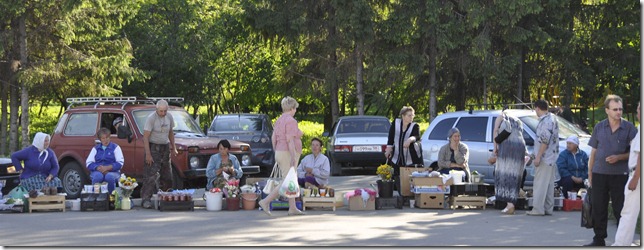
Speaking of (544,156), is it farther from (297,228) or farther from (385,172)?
(297,228)

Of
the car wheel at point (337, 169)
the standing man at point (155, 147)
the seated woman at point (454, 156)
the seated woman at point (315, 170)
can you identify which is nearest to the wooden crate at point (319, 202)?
the seated woman at point (315, 170)

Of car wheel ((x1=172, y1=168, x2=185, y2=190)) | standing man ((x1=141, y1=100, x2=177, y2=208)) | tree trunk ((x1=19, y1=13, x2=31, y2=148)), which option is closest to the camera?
standing man ((x1=141, y1=100, x2=177, y2=208))

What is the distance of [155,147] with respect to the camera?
17312mm

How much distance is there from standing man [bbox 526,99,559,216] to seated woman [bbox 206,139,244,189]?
5035mm

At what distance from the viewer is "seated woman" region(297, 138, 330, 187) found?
57.7 feet

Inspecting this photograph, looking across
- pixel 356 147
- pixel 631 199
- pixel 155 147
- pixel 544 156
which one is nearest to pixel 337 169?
pixel 356 147

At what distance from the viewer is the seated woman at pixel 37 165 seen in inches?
679

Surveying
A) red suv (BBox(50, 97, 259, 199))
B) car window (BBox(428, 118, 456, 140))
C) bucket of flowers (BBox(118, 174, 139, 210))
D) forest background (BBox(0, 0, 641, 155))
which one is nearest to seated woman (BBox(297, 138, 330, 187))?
red suv (BBox(50, 97, 259, 199))

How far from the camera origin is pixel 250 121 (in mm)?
26375

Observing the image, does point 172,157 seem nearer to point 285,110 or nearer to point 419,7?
point 285,110

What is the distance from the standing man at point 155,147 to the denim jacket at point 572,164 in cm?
652

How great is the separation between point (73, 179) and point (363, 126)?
9828 mm

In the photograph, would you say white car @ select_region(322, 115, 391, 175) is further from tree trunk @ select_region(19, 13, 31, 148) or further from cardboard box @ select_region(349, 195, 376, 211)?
tree trunk @ select_region(19, 13, 31, 148)

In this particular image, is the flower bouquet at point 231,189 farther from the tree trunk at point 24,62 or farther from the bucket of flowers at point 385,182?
the tree trunk at point 24,62
